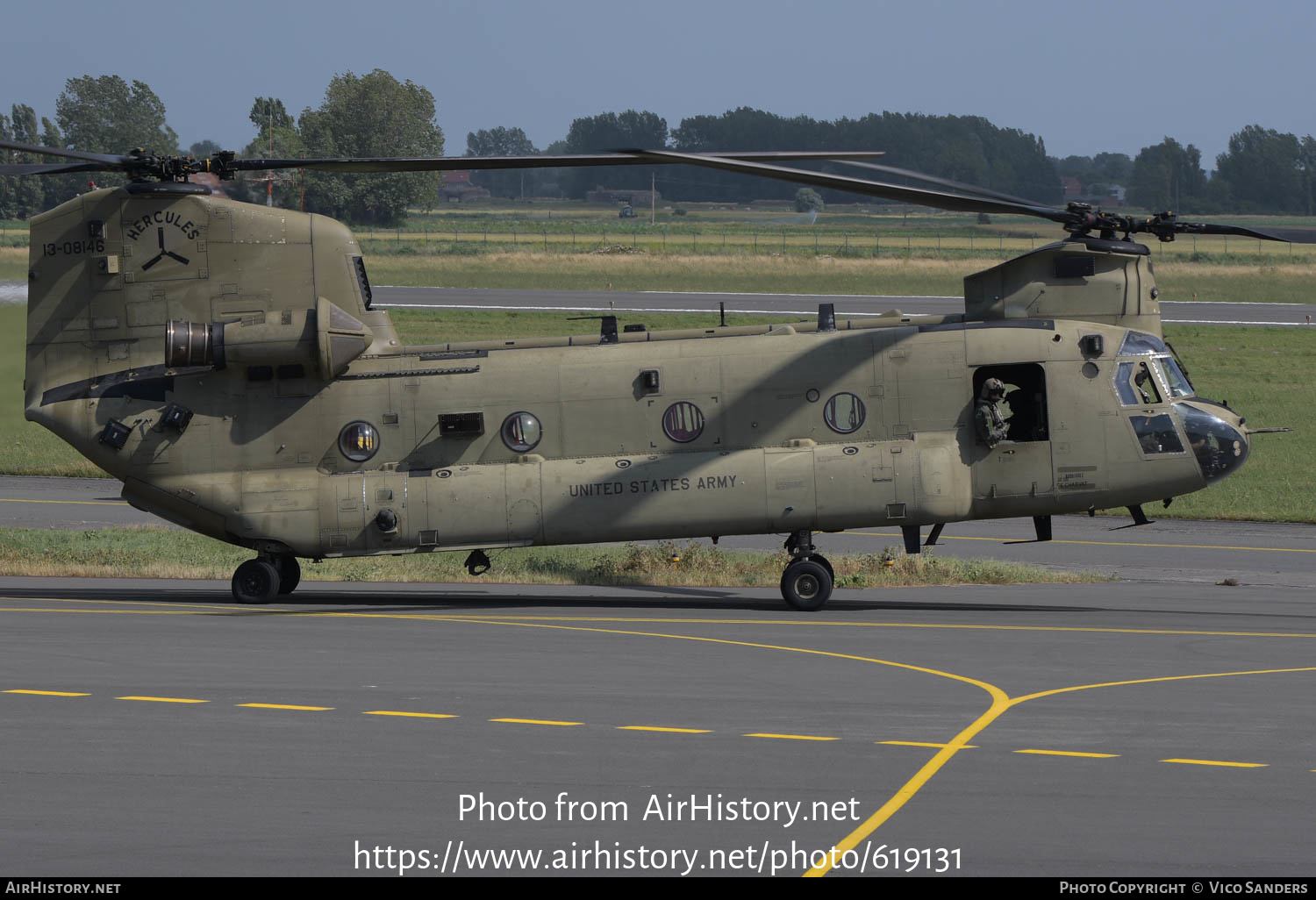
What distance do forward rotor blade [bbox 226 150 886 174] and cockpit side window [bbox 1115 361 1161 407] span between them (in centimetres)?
438

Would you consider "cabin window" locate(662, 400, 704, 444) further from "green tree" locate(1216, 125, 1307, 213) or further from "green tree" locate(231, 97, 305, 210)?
"green tree" locate(1216, 125, 1307, 213)

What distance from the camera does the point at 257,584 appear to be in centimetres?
2047

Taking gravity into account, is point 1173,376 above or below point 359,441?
above

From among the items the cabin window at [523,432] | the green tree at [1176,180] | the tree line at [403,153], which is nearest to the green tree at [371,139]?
the tree line at [403,153]

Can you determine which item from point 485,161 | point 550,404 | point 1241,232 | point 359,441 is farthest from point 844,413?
point 359,441

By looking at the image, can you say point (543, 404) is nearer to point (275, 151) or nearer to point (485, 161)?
point (485, 161)

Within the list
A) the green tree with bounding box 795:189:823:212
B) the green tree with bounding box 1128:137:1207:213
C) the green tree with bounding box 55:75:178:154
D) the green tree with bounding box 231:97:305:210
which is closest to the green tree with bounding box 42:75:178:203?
the green tree with bounding box 55:75:178:154

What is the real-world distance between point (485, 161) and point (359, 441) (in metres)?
5.13

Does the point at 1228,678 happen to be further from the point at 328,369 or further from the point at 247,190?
the point at 247,190

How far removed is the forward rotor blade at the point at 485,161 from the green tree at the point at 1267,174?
317 ft

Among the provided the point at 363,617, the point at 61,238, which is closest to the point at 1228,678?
the point at 363,617

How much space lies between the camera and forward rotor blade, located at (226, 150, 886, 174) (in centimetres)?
1642

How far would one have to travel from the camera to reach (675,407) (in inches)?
782

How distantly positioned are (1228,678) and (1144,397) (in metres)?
5.55
